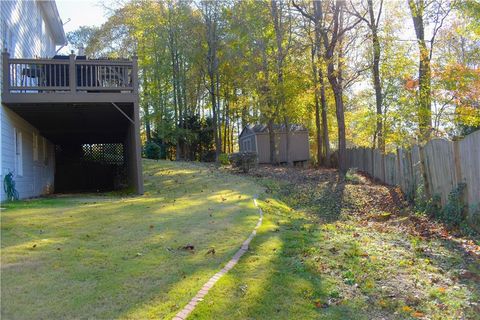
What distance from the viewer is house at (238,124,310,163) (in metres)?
28.6

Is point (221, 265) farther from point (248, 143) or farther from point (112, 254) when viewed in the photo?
point (248, 143)

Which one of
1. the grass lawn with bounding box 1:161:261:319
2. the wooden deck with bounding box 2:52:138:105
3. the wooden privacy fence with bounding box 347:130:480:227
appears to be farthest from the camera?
the wooden deck with bounding box 2:52:138:105

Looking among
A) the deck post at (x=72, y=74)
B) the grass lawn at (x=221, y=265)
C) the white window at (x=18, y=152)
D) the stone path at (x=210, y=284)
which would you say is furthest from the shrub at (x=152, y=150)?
the stone path at (x=210, y=284)

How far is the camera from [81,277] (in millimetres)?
4691

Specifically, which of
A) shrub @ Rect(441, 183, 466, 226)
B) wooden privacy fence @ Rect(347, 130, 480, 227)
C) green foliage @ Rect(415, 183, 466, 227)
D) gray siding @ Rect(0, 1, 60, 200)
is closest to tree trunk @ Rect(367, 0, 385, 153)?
wooden privacy fence @ Rect(347, 130, 480, 227)

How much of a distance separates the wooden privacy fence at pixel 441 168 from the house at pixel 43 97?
7456 mm

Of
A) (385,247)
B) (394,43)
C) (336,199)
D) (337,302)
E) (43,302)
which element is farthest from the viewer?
(394,43)

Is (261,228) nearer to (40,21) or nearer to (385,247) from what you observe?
(385,247)

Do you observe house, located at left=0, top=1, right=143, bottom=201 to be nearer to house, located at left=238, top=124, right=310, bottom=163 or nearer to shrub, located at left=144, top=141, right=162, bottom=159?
shrub, located at left=144, top=141, right=162, bottom=159

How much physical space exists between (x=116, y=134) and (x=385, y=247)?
51.7 ft

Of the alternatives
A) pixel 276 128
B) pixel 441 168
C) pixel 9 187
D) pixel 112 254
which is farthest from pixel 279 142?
pixel 112 254

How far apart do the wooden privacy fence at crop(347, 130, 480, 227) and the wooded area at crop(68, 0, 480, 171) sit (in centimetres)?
288

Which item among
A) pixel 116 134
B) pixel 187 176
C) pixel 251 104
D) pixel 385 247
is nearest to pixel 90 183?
pixel 116 134

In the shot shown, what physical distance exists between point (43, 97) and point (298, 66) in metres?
15.0
